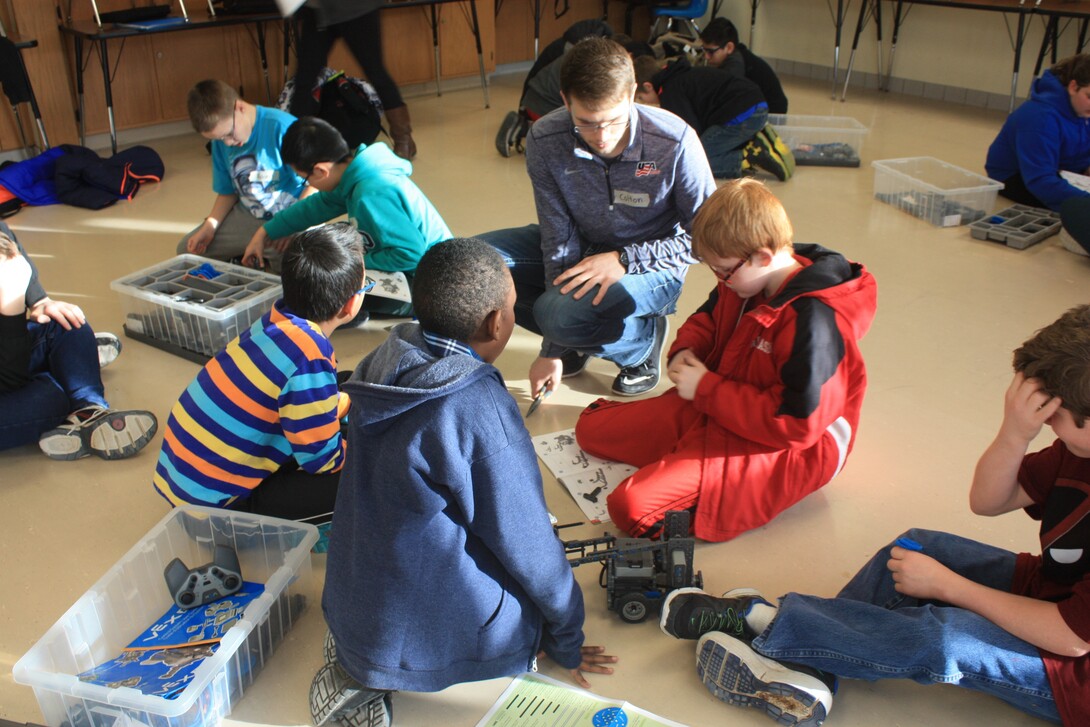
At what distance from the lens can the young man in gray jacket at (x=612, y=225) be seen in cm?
234

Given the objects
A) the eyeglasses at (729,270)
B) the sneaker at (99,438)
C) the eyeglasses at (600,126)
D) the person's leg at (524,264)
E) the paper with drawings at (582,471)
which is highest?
A: the eyeglasses at (600,126)

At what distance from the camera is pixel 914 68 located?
19.1ft

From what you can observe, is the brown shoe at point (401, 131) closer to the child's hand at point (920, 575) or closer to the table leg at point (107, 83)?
the table leg at point (107, 83)

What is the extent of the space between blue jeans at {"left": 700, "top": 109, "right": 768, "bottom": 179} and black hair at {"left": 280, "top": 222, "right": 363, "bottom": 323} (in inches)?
107

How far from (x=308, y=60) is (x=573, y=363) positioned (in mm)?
2251

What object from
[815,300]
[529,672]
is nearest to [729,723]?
[529,672]

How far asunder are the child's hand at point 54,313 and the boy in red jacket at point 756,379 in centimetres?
144

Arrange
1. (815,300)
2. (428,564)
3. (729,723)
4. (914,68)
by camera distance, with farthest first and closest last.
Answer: (914,68), (815,300), (729,723), (428,564)

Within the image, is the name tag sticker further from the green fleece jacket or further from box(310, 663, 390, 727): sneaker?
box(310, 663, 390, 727): sneaker

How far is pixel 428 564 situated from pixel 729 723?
60 cm

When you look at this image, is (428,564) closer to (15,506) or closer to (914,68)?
(15,506)

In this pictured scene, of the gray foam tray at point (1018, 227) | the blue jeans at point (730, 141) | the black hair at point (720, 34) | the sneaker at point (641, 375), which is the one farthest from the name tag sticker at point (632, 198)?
the black hair at point (720, 34)

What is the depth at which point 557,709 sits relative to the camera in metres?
1.59

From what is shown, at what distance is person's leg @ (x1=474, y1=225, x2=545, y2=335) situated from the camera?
2.69 meters
